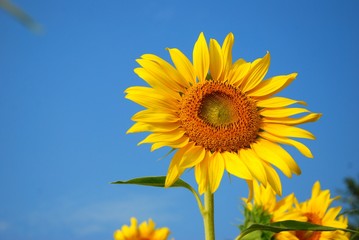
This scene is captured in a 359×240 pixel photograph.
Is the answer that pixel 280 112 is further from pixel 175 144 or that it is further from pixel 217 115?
pixel 175 144

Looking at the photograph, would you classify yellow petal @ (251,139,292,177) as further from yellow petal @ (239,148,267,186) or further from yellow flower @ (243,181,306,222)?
yellow flower @ (243,181,306,222)

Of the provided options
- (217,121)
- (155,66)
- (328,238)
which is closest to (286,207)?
(328,238)

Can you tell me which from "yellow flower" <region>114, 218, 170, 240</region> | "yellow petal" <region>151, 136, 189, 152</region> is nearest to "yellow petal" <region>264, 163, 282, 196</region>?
"yellow petal" <region>151, 136, 189, 152</region>

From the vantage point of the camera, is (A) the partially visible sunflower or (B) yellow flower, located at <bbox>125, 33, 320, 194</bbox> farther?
(A) the partially visible sunflower

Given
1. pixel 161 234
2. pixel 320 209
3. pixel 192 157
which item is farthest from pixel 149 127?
pixel 161 234

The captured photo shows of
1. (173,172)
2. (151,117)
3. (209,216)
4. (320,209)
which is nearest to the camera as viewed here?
(173,172)

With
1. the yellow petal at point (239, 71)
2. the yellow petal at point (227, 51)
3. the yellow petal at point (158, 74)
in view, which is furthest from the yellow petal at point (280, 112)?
the yellow petal at point (158, 74)
